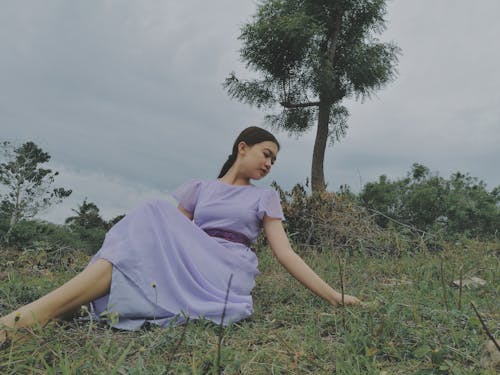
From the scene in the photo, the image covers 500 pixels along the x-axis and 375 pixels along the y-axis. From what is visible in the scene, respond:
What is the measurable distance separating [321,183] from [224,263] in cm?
1012

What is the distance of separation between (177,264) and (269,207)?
81cm

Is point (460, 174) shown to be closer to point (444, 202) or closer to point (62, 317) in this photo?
point (444, 202)

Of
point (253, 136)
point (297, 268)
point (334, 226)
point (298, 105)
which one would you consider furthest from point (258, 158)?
point (298, 105)

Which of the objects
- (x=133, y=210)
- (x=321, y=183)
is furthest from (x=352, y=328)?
(x=321, y=183)

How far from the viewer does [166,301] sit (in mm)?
2707

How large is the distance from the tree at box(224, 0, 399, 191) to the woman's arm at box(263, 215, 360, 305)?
33.4 feet

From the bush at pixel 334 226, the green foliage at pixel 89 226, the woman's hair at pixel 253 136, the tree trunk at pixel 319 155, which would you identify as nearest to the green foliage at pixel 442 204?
the tree trunk at pixel 319 155

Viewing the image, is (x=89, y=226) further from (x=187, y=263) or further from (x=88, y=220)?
(x=187, y=263)

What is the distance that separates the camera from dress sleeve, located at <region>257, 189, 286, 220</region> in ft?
10.7

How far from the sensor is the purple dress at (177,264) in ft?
8.71

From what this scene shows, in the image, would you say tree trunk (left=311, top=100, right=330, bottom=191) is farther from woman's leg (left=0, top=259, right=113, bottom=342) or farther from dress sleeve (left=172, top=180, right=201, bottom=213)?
woman's leg (left=0, top=259, right=113, bottom=342)

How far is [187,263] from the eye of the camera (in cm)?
286

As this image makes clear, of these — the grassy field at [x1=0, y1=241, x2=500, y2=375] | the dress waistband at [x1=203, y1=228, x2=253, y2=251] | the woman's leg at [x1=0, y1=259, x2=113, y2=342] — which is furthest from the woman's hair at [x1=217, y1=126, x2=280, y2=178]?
the woman's leg at [x1=0, y1=259, x2=113, y2=342]

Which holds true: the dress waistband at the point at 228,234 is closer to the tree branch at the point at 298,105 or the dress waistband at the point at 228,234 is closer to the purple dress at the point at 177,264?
the purple dress at the point at 177,264
